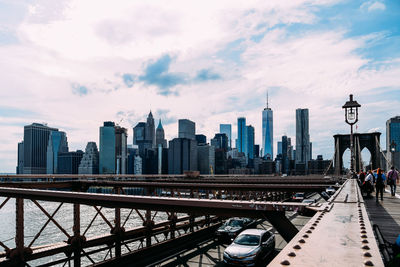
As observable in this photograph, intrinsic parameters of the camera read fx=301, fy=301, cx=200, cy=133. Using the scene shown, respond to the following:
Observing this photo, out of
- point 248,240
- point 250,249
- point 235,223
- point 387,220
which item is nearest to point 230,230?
point 235,223

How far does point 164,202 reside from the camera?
5.94m

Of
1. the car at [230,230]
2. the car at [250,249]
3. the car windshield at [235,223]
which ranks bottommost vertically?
the car at [230,230]

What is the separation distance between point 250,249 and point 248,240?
118 cm

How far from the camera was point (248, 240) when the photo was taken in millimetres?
19812

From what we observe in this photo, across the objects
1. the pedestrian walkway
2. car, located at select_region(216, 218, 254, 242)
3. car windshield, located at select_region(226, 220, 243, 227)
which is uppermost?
the pedestrian walkway

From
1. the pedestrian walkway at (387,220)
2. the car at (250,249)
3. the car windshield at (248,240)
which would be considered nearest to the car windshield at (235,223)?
the car at (250,249)

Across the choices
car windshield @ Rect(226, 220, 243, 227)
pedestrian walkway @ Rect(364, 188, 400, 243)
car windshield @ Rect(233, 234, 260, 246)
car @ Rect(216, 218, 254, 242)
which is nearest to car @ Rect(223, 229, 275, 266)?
car windshield @ Rect(233, 234, 260, 246)

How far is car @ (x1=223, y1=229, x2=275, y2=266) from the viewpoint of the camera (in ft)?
58.5

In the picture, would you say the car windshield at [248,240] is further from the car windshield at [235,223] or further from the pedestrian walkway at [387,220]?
the pedestrian walkway at [387,220]

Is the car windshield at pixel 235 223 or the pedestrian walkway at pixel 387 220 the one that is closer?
the pedestrian walkway at pixel 387 220

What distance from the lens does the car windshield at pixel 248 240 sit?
19484mm

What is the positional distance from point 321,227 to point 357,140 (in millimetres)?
80201

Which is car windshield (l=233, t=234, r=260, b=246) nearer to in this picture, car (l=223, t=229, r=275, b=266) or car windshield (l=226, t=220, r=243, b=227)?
car (l=223, t=229, r=275, b=266)

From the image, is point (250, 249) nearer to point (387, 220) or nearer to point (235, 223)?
point (235, 223)
